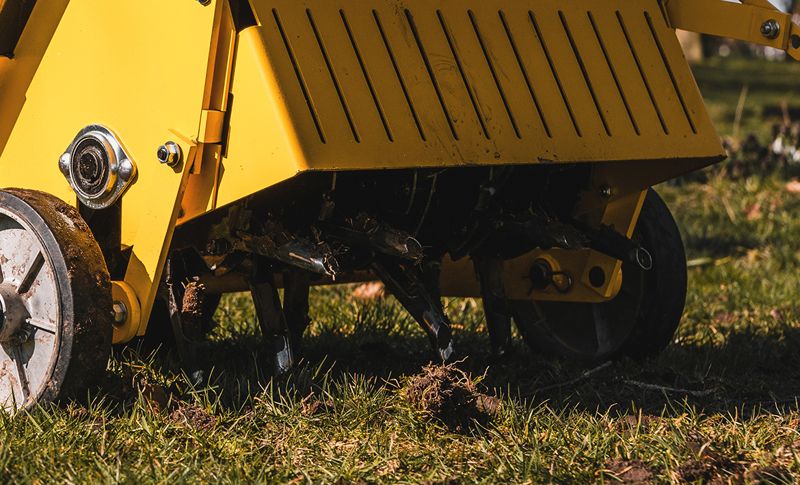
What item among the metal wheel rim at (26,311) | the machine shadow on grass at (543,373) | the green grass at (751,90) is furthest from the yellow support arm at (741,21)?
the green grass at (751,90)

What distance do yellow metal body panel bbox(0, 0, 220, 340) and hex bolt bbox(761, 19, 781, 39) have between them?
4.87ft

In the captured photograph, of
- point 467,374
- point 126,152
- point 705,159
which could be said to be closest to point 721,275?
point 705,159

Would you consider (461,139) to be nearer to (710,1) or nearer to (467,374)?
(467,374)

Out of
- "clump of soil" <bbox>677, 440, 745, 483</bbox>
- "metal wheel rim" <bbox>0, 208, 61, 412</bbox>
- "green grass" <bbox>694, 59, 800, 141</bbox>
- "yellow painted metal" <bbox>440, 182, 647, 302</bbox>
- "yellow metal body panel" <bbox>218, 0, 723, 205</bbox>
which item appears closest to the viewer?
"clump of soil" <bbox>677, 440, 745, 483</bbox>

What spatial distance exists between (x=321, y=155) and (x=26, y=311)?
0.89 metres

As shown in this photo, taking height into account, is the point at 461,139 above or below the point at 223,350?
above

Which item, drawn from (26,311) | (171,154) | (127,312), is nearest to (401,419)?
(127,312)

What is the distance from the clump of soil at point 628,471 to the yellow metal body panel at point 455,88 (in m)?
0.79

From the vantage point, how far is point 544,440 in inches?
126

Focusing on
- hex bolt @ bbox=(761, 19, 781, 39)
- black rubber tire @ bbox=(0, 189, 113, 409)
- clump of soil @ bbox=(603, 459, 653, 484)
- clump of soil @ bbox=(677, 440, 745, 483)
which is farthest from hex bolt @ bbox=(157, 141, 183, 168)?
hex bolt @ bbox=(761, 19, 781, 39)

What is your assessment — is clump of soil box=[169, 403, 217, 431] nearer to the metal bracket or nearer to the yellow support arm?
the metal bracket

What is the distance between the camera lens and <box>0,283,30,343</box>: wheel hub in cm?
333

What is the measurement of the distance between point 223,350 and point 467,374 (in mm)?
885

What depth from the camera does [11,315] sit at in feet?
11.0
